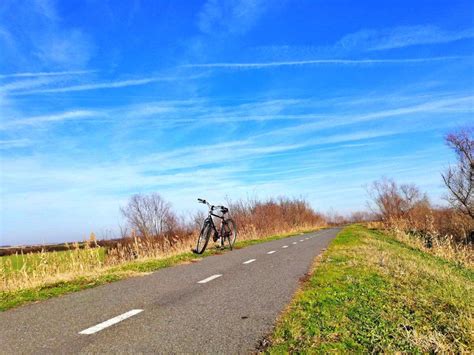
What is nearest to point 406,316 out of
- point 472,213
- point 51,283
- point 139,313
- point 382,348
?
point 382,348

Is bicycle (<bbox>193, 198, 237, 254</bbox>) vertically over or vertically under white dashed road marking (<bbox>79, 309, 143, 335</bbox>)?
over

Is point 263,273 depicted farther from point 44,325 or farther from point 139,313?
point 44,325

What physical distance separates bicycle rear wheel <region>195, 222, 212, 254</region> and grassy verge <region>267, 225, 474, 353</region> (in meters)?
7.39

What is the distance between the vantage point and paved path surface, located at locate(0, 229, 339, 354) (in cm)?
385

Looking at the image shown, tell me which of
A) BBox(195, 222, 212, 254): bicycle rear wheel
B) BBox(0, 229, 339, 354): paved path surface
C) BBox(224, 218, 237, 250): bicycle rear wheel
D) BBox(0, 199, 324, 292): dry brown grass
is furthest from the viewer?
BBox(224, 218, 237, 250): bicycle rear wheel

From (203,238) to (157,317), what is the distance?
30.3 feet

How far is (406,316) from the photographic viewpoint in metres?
4.37

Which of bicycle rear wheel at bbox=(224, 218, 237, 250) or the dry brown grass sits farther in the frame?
bicycle rear wheel at bbox=(224, 218, 237, 250)

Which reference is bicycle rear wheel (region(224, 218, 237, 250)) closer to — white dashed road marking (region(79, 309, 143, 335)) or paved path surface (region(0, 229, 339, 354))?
paved path surface (region(0, 229, 339, 354))

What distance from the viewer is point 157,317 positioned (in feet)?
16.0

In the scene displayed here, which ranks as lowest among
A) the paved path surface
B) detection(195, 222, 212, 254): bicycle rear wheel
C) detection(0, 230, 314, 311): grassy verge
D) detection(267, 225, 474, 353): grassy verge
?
detection(267, 225, 474, 353): grassy verge

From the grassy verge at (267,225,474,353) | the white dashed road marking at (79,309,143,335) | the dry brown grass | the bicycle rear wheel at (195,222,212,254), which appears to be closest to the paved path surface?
the white dashed road marking at (79,309,143,335)

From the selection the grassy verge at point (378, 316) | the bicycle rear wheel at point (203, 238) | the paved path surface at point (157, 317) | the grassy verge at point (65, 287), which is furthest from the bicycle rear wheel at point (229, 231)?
the grassy verge at point (378, 316)

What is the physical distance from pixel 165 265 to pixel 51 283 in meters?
3.30
